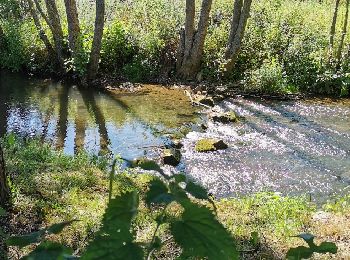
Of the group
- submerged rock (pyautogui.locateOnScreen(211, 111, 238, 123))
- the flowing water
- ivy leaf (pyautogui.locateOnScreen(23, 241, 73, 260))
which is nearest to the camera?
ivy leaf (pyautogui.locateOnScreen(23, 241, 73, 260))

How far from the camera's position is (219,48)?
631 inches

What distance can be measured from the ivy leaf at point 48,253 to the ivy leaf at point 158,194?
10.9 inches

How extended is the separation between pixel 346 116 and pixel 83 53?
7.90m

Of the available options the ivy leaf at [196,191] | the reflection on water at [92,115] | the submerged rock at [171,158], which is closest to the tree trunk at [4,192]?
the ivy leaf at [196,191]

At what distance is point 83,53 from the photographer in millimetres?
14977

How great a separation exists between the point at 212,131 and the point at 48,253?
408 inches

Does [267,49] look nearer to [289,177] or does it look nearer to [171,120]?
[171,120]

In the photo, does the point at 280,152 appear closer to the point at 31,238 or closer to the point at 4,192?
the point at 4,192

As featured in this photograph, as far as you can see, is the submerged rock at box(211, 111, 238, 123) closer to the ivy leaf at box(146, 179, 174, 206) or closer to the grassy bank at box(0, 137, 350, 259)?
the grassy bank at box(0, 137, 350, 259)

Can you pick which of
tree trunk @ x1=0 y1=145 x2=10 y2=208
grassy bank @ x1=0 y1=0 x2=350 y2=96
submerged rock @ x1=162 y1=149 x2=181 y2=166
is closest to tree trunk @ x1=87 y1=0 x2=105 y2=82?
grassy bank @ x1=0 y1=0 x2=350 y2=96

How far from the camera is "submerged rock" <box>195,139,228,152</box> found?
10.2 m

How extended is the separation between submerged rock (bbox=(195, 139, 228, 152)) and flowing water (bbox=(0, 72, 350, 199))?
158 millimetres

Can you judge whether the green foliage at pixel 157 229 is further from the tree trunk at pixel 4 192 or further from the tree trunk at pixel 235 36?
the tree trunk at pixel 235 36

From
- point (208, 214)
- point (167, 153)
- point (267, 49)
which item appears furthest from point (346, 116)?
point (208, 214)
